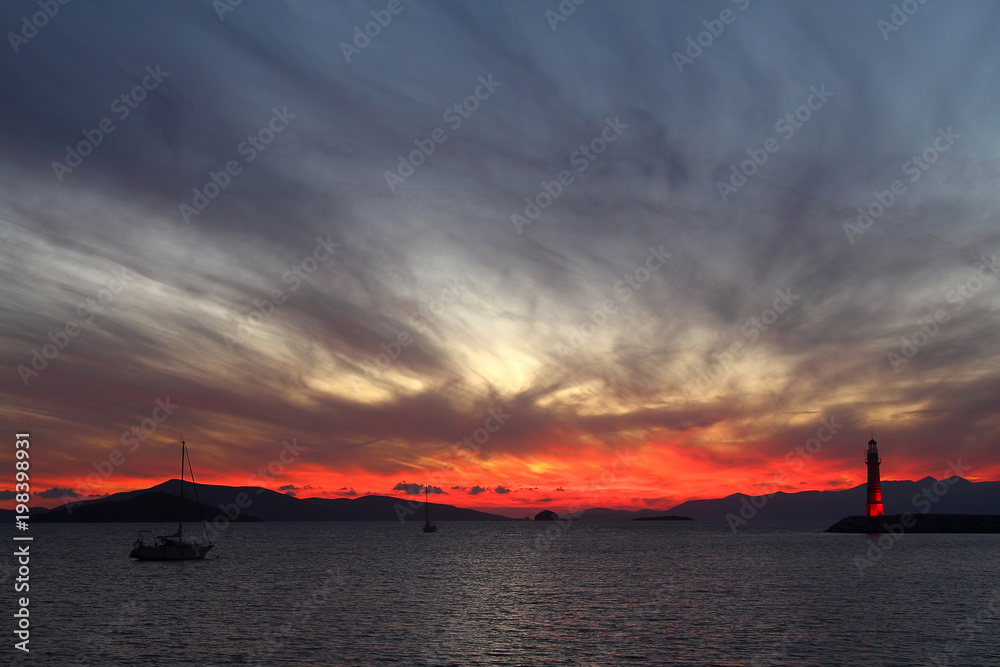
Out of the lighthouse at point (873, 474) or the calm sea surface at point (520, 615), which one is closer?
the calm sea surface at point (520, 615)

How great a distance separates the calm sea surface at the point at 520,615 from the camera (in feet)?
134

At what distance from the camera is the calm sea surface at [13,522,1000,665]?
40812 mm

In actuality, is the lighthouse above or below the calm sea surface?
above

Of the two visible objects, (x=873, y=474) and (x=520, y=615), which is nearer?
(x=520, y=615)

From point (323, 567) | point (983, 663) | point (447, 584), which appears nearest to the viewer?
point (983, 663)

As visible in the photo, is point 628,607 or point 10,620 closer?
point 10,620

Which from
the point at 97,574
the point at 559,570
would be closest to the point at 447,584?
the point at 559,570

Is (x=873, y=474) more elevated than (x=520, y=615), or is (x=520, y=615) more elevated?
(x=873, y=474)

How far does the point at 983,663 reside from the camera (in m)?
37.7

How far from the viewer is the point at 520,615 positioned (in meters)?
55.0

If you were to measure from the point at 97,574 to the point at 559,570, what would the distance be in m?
60.5

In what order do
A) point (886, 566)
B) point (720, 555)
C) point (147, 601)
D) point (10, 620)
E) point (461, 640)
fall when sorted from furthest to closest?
point (720, 555), point (886, 566), point (147, 601), point (10, 620), point (461, 640)

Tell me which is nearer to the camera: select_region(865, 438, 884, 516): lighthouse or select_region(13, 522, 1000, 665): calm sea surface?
select_region(13, 522, 1000, 665): calm sea surface

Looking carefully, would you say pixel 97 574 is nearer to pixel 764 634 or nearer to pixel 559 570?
pixel 559 570
